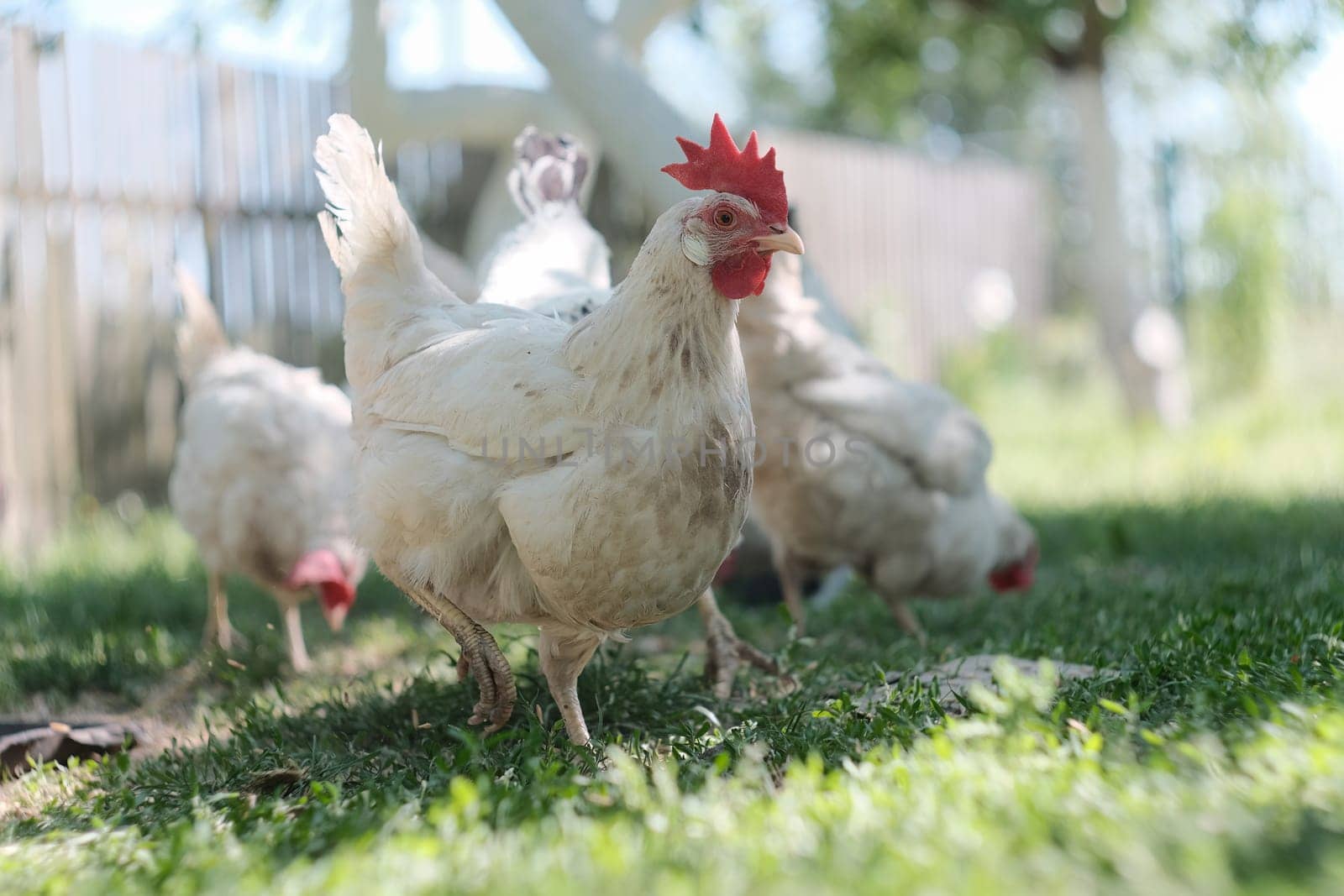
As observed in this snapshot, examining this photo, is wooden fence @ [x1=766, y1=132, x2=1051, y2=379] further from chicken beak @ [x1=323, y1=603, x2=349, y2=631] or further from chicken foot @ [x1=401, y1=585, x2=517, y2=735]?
chicken foot @ [x1=401, y1=585, x2=517, y2=735]

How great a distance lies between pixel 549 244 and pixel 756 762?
7.94 feet

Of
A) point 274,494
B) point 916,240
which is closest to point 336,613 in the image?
point 274,494

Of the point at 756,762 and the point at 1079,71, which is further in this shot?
the point at 1079,71

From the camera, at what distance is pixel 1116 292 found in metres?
10.4

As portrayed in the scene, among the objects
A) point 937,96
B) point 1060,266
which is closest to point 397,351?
point 1060,266

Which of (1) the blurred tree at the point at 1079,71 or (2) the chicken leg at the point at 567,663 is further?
(1) the blurred tree at the point at 1079,71

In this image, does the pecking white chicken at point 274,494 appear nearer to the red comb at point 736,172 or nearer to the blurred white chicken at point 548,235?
the blurred white chicken at point 548,235

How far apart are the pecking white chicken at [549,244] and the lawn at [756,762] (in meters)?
0.98

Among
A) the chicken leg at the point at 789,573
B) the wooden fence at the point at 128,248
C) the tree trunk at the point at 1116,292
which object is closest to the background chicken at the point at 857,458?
the chicken leg at the point at 789,573

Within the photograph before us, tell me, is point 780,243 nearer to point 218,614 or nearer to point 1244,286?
point 218,614

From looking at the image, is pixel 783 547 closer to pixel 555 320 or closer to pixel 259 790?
pixel 555 320

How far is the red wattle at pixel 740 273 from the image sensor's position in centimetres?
266

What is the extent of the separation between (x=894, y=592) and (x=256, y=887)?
3374 millimetres

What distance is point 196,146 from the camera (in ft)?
26.0
